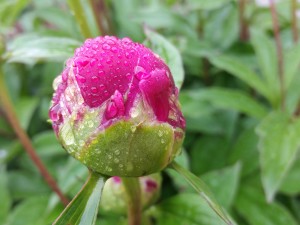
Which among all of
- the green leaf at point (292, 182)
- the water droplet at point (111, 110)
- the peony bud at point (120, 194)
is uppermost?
the water droplet at point (111, 110)

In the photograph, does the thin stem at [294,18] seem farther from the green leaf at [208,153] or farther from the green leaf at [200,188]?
the green leaf at [200,188]

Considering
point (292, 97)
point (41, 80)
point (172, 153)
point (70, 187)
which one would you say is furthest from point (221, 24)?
point (172, 153)

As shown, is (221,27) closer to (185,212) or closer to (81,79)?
(185,212)

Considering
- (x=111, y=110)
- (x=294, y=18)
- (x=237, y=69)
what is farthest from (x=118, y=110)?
(x=294, y=18)

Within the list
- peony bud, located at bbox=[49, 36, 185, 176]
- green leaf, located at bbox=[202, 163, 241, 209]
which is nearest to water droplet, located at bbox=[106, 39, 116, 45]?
peony bud, located at bbox=[49, 36, 185, 176]

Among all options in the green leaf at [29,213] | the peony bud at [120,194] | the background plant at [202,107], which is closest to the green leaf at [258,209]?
the background plant at [202,107]

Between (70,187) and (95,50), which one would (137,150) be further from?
(70,187)
